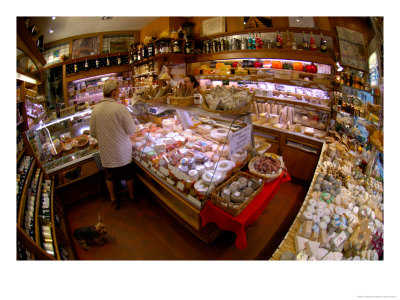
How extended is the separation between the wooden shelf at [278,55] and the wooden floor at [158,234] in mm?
2705

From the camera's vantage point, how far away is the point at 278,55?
420 centimetres

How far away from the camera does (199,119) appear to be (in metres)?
3.00

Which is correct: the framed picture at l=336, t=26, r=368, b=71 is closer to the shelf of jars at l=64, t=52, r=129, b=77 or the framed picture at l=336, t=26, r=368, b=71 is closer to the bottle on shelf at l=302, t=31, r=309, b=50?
the bottle on shelf at l=302, t=31, r=309, b=50

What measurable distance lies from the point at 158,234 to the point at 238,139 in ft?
4.99

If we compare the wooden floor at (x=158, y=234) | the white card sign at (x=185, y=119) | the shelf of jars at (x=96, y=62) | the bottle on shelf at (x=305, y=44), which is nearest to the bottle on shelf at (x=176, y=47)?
the shelf of jars at (x=96, y=62)

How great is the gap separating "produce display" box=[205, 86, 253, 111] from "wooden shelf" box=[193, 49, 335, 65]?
243 cm

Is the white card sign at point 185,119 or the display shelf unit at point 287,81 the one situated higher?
the display shelf unit at point 287,81

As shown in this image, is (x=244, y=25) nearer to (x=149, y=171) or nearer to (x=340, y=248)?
(x=149, y=171)

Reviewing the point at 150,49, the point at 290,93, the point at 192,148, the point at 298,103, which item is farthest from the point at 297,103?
the point at 150,49

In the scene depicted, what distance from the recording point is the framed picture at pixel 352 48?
236cm

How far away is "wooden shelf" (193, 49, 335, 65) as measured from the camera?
3.56 metres

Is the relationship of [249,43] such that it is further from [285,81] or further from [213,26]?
[285,81]

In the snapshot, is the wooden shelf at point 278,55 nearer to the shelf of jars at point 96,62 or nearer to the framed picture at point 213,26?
the framed picture at point 213,26
